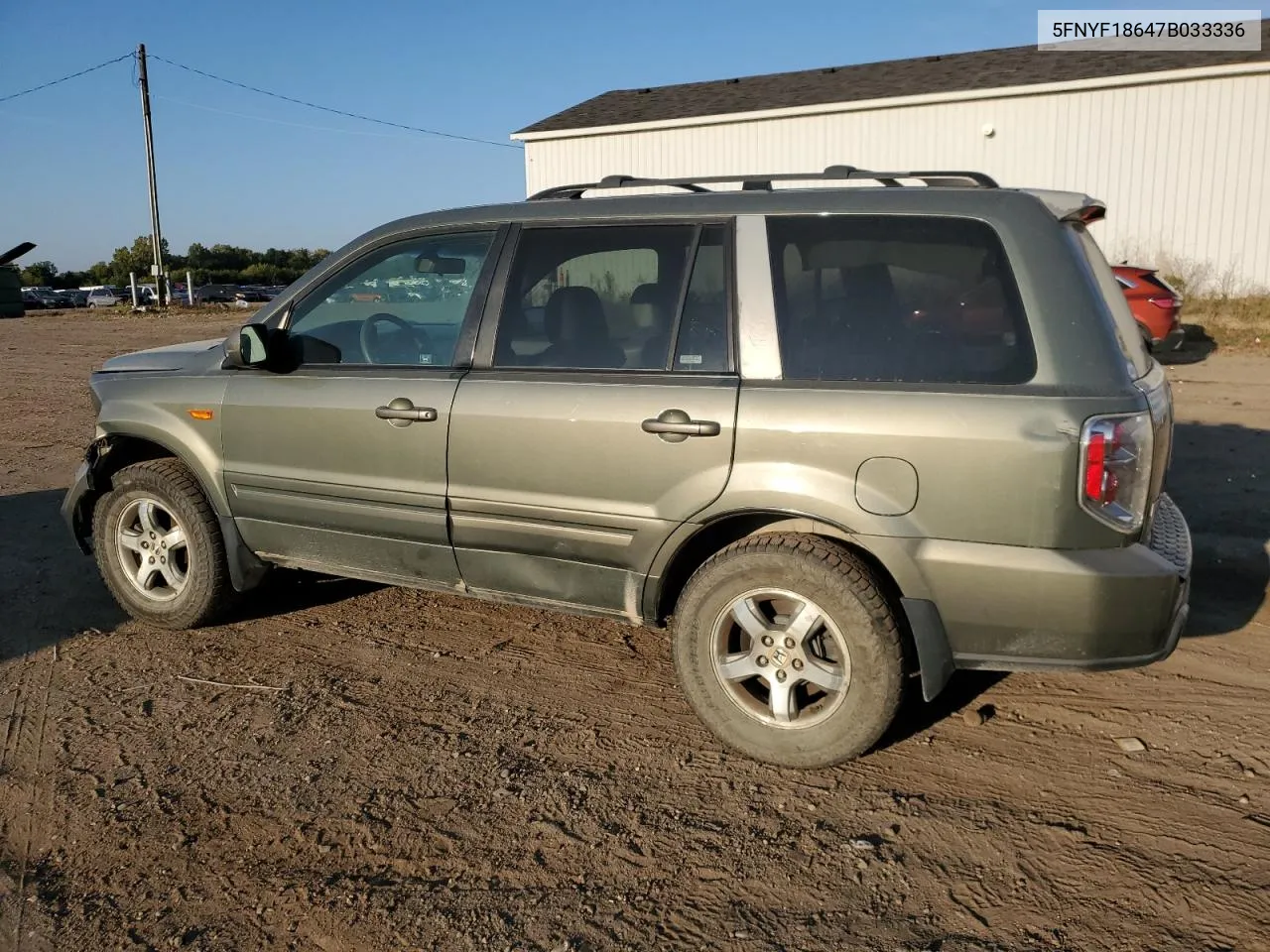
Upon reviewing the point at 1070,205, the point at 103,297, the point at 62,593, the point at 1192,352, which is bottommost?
the point at 62,593

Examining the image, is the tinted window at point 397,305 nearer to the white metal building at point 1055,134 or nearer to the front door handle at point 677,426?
the front door handle at point 677,426

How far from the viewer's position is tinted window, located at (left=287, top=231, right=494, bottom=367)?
14.0 feet

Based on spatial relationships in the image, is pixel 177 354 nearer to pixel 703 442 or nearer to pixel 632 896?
pixel 703 442

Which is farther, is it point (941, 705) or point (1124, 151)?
point (1124, 151)

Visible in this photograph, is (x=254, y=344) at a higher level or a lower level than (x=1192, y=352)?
higher

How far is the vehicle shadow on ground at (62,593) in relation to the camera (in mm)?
4957

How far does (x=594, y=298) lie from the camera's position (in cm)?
402

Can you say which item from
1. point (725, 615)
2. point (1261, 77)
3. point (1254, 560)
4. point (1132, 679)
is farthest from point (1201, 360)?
point (725, 615)

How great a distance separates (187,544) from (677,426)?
2.61 meters

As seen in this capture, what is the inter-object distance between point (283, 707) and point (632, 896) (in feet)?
6.11

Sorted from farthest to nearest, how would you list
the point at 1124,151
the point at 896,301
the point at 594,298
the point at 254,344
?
the point at 1124,151
the point at 254,344
the point at 594,298
the point at 896,301

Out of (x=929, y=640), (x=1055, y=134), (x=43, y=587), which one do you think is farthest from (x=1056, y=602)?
(x=1055, y=134)

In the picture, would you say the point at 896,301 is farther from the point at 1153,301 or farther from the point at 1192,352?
the point at 1192,352

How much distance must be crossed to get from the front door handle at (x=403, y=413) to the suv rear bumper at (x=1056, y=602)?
6.39ft
